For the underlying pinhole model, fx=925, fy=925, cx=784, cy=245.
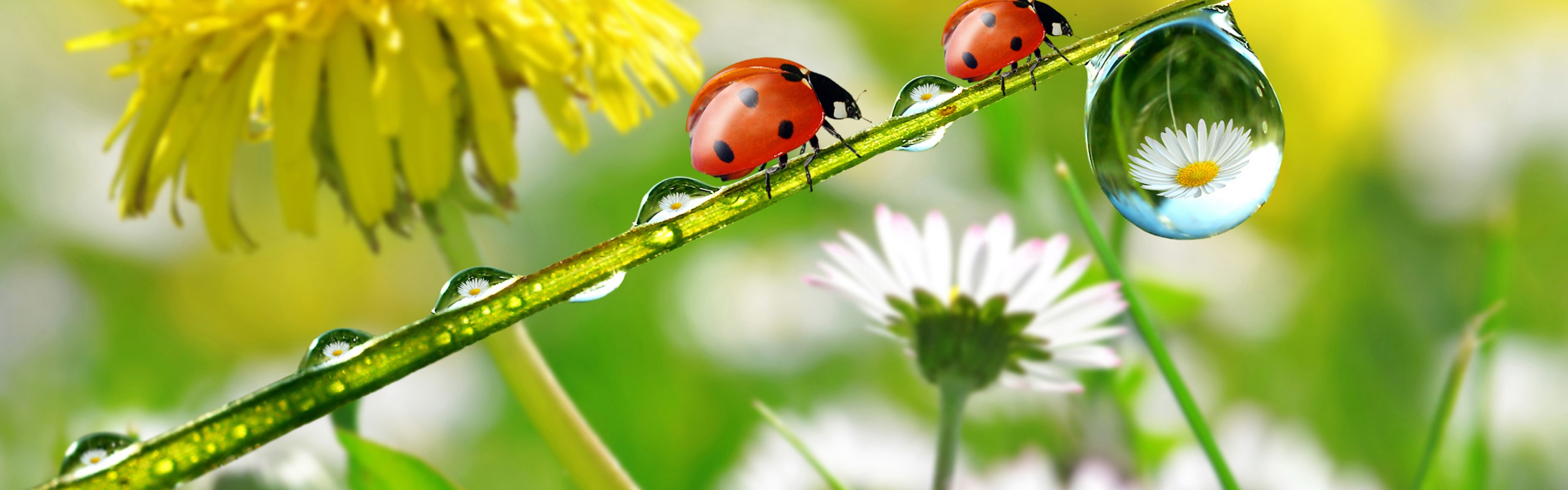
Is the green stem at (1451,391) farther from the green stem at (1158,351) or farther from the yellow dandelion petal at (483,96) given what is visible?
the yellow dandelion petal at (483,96)

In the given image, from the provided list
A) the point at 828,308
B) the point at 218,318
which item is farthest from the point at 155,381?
the point at 828,308

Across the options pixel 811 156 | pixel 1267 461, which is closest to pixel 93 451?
pixel 811 156

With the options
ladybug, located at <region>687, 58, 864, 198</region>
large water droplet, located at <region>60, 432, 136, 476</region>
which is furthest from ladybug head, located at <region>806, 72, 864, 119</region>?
large water droplet, located at <region>60, 432, 136, 476</region>

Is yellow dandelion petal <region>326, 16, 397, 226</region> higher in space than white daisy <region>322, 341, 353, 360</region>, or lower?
higher

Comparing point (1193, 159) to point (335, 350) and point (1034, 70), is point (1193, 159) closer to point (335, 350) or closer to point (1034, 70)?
point (1034, 70)

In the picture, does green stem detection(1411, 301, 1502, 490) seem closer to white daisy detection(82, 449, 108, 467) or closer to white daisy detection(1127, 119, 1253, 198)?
white daisy detection(1127, 119, 1253, 198)

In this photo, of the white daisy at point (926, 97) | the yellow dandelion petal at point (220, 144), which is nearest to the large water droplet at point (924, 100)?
the white daisy at point (926, 97)

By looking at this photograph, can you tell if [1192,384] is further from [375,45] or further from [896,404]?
[375,45]
